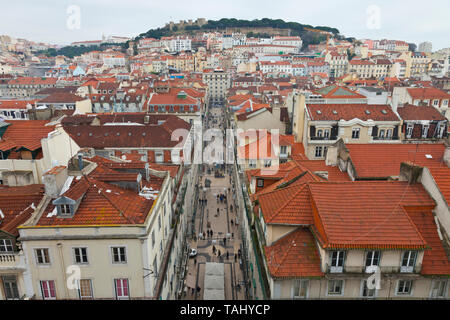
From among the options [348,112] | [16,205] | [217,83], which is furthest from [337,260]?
[217,83]

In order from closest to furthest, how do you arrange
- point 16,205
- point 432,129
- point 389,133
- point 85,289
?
point 85,289 → point 16,205 → point 389,133 → point 432,129

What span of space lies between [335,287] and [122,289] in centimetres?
Answer: 1321

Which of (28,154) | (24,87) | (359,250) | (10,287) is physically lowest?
(10,287)

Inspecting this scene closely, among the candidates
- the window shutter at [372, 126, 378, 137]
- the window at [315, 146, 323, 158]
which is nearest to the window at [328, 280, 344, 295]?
the window at [315, 146, 323, 158]

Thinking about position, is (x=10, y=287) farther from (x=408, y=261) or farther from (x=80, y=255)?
(x=408, y=261)

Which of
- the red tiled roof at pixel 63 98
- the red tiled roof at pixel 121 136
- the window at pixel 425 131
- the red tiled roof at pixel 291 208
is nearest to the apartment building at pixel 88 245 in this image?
the red tiled roof at pixel 291 208

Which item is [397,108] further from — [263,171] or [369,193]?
[369,193]

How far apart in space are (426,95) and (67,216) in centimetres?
8812

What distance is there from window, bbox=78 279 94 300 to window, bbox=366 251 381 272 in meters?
16.8

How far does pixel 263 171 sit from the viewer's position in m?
34.0

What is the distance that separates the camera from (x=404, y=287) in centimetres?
1986

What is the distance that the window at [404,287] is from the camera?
19781mm

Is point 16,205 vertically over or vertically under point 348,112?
under

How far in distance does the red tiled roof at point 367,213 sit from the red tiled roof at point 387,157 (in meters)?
10.3
